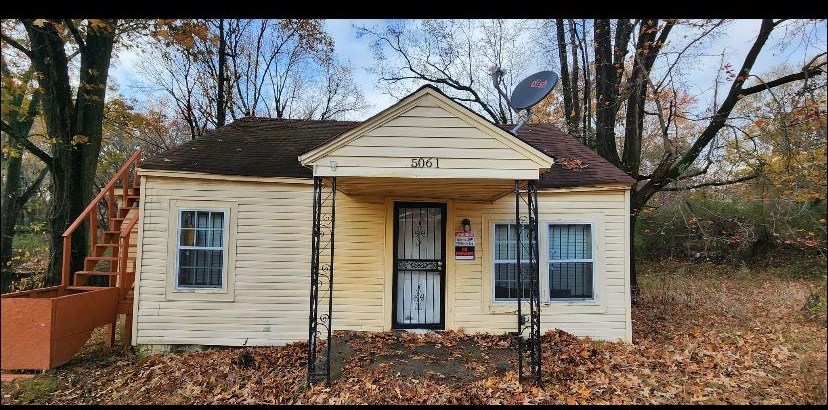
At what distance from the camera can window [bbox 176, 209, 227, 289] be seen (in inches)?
265

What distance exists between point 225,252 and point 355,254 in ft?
6.68

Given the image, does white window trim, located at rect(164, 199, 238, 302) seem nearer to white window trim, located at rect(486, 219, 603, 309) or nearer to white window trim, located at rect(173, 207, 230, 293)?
white window trim, located at rect(173, 207, 230, 293)

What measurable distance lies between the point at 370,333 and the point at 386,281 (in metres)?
0.86

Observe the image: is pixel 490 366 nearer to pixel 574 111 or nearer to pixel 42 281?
pixel 42 281

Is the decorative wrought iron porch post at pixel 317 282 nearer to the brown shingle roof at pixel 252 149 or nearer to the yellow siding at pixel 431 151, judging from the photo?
the yellow siding at pixel 431 151

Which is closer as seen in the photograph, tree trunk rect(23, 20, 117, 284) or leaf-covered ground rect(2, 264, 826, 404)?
leaf-covered ground rect(2, 264, 826, 404)

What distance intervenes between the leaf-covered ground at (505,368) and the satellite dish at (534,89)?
11.7 ft

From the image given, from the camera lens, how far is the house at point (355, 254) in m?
6.68

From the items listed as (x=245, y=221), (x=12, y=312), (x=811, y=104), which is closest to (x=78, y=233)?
(x=245, y=221)

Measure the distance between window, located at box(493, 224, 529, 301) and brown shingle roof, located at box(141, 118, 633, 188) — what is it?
1004 mm

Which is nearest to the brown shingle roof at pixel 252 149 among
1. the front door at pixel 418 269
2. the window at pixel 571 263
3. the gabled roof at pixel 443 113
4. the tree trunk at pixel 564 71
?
the front door at pixel 418 269

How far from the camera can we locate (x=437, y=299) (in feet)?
23.3

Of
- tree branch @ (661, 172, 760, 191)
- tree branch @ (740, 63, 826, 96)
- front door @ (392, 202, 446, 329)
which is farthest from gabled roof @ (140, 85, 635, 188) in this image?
tree branch @ (740, 63, 826, 96)

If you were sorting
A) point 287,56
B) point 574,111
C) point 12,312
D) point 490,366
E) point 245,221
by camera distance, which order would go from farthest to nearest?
1. point 287,56
2. point 574,111
3. point 245,221
4. point 490,366
5. point 12,312
